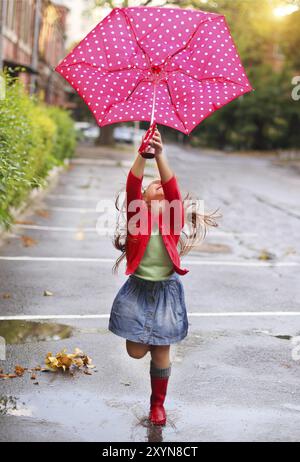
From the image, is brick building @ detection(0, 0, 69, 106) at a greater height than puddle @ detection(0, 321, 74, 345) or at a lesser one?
greater

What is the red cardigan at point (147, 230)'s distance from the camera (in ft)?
14.7

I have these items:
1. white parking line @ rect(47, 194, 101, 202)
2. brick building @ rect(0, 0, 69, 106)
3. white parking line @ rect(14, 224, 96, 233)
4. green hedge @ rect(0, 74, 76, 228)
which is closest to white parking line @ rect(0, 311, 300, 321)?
green hedge @ rect(0, 74, 76, 228)

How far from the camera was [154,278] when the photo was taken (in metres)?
4.53

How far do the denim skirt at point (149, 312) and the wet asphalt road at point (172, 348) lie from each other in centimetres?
56

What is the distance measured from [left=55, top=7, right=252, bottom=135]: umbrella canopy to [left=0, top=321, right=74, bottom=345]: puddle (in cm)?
237

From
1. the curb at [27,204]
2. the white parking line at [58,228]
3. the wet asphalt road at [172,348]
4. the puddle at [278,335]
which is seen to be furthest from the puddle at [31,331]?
the white parking line at [58,228]

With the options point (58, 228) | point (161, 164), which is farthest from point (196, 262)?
point (161, 164)

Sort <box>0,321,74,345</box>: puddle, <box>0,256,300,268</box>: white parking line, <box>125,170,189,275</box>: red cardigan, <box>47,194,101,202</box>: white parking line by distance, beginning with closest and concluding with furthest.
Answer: <box>125,170,189,275</box>: red cardigan, <box>0,321,74,345</box>: puddle, <box>0,256,300,268</box>: white parking line, <box>47,194,101,202</box>: white parking line

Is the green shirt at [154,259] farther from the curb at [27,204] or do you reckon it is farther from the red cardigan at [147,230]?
the curb at [27,204]

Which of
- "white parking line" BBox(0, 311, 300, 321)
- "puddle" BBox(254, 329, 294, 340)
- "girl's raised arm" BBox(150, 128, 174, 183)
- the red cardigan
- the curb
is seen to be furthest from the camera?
the curb

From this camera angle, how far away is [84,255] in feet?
35.5

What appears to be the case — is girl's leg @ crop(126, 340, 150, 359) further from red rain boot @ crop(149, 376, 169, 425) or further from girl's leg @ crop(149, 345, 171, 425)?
red rain boot @ crop(149, 376, 169, 425)

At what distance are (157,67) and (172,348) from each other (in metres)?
2.59

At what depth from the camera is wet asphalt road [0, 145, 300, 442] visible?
4.60 metres
